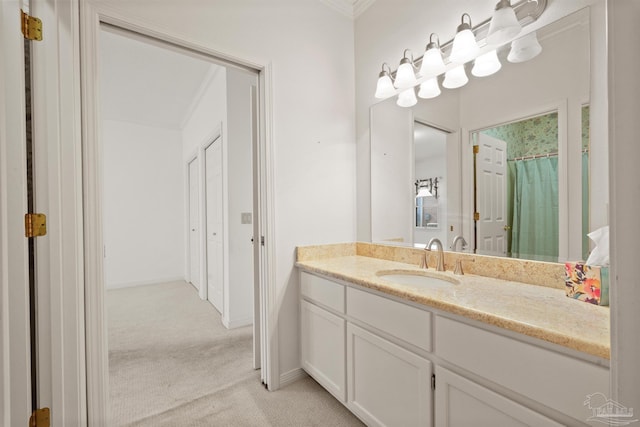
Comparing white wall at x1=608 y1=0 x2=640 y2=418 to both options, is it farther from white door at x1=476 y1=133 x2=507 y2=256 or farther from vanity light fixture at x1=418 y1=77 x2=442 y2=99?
vanity light fixture at x1=418 y1=77 x2=442 y2=99

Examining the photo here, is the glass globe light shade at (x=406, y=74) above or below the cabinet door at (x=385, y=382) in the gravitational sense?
above

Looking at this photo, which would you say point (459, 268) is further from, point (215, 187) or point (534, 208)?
point (215, 187)

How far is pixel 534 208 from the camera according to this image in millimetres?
1347

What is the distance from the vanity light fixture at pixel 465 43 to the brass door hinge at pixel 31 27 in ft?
6.16

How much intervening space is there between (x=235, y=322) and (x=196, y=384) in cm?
97

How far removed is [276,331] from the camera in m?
1.90

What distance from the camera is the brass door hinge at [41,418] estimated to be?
47.6 inches

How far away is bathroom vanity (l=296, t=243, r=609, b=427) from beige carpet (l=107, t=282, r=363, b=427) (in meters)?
0.21

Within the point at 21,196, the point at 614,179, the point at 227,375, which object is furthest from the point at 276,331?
the point at 614,179

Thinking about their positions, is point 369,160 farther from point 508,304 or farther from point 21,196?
point 21,196

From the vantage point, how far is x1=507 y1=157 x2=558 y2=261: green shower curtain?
1283 millimetres

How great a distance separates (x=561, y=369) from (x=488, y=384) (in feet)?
0.77

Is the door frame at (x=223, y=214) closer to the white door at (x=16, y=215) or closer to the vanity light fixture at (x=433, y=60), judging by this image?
the white door at (x=16, y=215)

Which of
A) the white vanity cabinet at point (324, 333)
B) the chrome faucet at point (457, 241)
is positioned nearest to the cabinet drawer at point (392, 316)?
the white vanity cabinet at point (324, 333)
